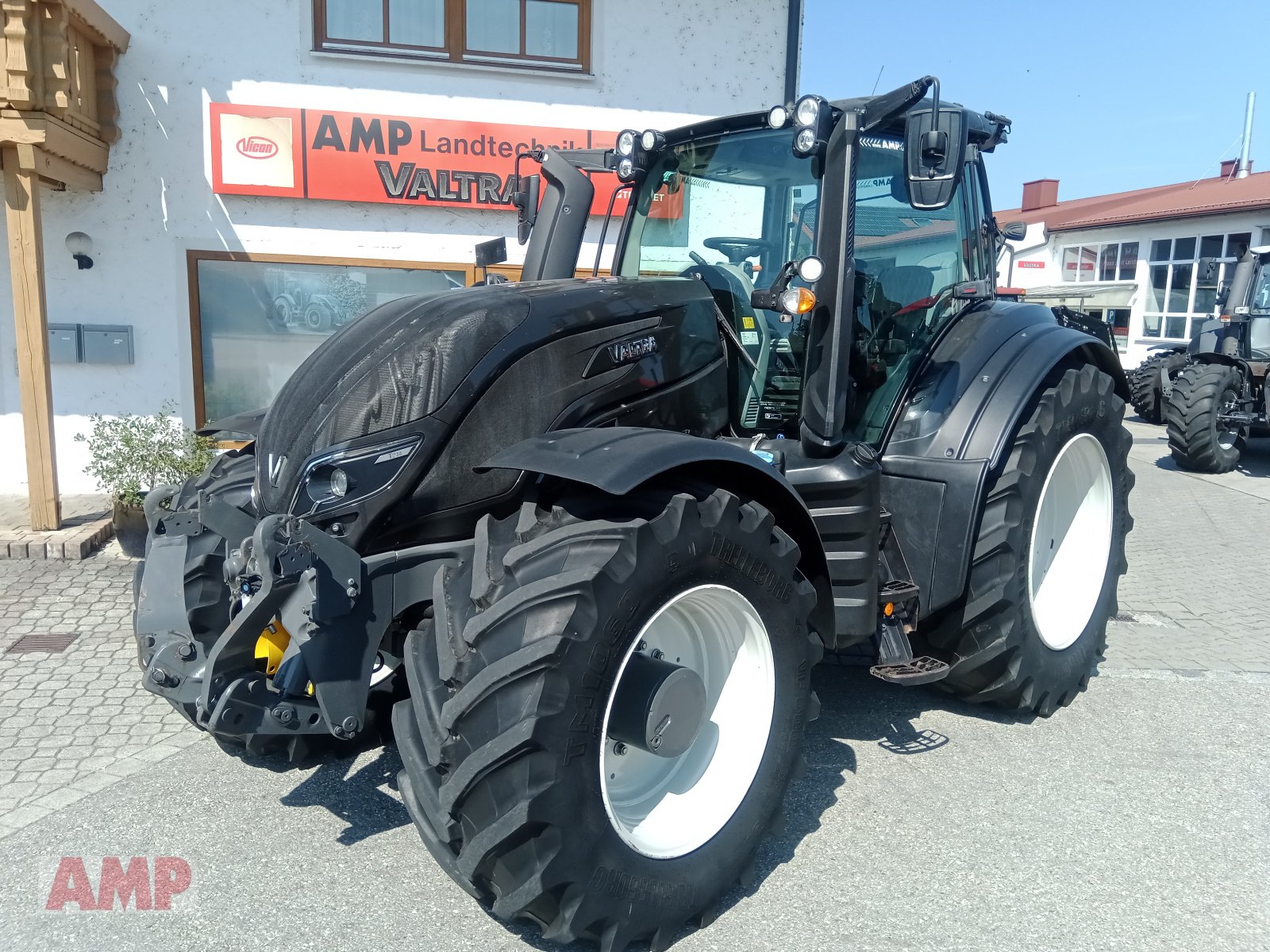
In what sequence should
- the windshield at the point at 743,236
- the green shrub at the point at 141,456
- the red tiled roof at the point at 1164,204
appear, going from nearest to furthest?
the windshield at the point at 743,236 < the green shrub at the point at 141,456 < the red tiled roof at the point at 1164,204

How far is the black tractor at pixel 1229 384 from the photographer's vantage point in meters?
10.5

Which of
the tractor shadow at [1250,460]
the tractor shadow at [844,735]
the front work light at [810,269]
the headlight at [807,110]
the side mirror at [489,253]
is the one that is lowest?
the tractor shadow at [844,735]

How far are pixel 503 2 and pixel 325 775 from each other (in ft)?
21.6

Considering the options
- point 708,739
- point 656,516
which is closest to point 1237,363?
point 708,739

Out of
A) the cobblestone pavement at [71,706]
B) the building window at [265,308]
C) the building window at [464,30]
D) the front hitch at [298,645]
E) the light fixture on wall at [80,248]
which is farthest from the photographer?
the building window at [265,308]

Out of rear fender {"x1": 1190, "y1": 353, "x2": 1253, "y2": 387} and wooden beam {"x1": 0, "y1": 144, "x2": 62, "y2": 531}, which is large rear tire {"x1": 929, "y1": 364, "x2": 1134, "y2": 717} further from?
rear fender {"x1": 1190, "y1": 353, "x2": 1253, "y2": 387}

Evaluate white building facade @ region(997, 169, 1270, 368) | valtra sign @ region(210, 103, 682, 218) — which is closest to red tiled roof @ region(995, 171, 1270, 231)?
white building facade @ region(997, 169, 1270, 368)

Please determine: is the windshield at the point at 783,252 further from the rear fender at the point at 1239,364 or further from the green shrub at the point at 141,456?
the rear fender at the point at 1239,364

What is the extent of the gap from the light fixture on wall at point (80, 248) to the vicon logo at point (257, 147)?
1.30 meters

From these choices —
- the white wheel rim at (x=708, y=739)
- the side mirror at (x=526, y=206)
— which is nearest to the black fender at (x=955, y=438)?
the white wheel rim at (x=708, y=739)

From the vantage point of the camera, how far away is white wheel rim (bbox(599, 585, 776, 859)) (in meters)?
2.83

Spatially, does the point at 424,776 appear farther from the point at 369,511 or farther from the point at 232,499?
the point at 232,499

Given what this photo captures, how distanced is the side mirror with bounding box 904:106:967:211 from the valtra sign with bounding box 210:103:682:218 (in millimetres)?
4740

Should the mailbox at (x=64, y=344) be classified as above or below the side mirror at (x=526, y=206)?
below
